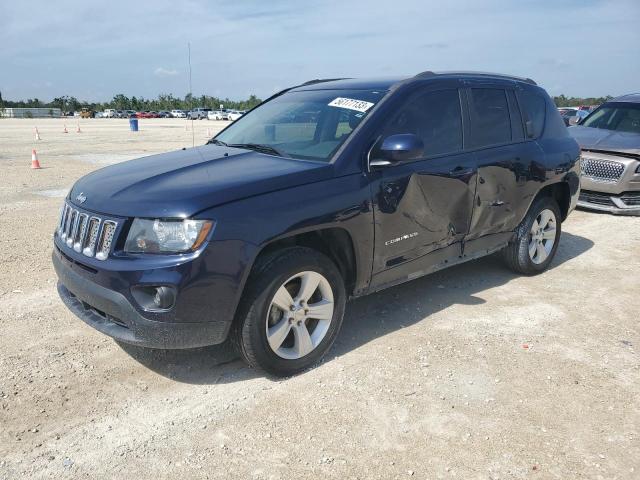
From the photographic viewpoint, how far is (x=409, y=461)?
2.67 metres

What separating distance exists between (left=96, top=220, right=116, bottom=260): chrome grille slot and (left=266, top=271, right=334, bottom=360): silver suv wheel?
0.97 m

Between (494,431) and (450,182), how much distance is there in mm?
1915

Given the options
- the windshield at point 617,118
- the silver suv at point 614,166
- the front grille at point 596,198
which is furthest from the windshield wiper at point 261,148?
the windshield at point 617,118

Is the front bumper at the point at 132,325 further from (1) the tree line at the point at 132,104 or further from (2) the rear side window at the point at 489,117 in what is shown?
(1) the tree line at the point at 132,104

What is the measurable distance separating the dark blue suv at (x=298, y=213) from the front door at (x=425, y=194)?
0.01 metres

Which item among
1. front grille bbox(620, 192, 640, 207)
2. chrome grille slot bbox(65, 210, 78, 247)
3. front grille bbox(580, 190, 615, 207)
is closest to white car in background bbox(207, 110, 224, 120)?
front grille bbox(580, 190, 615, 207)

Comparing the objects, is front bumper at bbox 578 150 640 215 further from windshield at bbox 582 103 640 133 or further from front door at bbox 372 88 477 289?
front door at bbox 372 88 477 289

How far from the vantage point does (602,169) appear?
839 cm

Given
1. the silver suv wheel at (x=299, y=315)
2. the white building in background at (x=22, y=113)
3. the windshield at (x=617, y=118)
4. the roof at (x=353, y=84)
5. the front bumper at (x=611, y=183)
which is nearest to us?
the silver suv wheel at (x=299, y=315)

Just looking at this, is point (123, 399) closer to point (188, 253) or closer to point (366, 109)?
point (188, 253)

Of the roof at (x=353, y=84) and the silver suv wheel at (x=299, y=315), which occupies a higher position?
the roof at (x=353, y=84)

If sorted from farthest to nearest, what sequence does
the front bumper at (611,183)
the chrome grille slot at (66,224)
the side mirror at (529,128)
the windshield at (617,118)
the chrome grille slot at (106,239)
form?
the windshield at (617,118) < the front bumper at (611,183) < the side mirror at (529,128) < the chrome grille slot at (66,224) < the chrome grille slot at (106,239)

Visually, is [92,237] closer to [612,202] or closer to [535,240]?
[535,240]

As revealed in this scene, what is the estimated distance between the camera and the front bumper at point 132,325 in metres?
2.91
